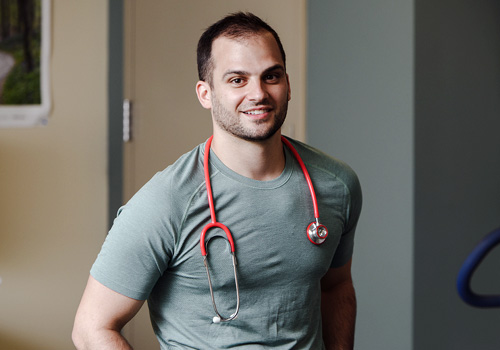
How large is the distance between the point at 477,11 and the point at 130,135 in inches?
56.8

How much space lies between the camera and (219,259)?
3.46 ft

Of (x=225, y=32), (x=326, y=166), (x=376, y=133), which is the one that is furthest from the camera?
(x=376, y=133)

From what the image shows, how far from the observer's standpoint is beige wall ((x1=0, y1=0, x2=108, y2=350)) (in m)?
1.75

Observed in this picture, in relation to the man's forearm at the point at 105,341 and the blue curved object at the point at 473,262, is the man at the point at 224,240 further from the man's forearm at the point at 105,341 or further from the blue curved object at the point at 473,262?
the blue curved object at the point at 473,262

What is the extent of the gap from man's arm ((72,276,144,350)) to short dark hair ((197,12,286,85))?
46 cm

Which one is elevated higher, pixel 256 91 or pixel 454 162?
pixel 256 91

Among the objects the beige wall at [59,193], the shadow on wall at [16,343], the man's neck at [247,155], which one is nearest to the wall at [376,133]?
the beige wall at [59,193]

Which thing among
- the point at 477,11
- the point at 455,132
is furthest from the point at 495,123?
the point at 477,11

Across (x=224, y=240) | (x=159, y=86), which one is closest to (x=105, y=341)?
(x=224, y=240)

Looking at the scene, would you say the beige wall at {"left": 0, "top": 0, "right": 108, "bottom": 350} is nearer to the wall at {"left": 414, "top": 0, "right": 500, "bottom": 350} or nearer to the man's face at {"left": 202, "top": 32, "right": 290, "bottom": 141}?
the man's face at {"left": 202, "top": 32, "right": 290, "bottom": 141}

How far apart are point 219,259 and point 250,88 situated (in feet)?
1.09

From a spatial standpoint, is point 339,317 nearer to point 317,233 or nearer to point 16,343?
point 317,233

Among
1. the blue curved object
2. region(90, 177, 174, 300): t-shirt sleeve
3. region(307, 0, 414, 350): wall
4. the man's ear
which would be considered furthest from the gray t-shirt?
region(307, 0, 414, 350): wall

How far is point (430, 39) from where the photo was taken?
2.05m
